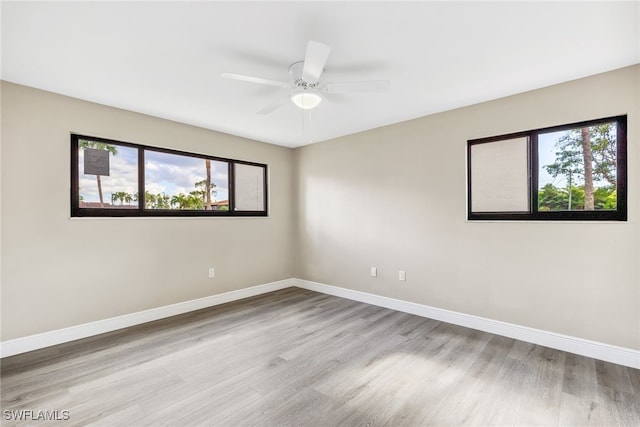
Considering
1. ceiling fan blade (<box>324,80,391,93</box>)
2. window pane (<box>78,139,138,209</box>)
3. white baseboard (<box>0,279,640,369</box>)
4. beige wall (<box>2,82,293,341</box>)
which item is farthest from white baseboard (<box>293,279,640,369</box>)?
window pane (<box>78,139,138,209</box>)

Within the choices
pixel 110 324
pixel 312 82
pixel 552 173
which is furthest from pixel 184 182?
pixel 552 173

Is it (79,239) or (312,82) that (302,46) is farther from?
(79,239)

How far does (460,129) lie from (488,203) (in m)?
0.89

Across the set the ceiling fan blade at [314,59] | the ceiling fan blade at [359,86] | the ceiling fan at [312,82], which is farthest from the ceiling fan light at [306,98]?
the ceiling fan blade at [314,59]

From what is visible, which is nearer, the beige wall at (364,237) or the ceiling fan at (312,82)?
the ceiling fan at (312,82)

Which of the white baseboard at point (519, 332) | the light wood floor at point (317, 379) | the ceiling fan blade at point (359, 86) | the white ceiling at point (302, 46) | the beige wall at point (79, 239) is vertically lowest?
the light wood floor at point (317, 379)

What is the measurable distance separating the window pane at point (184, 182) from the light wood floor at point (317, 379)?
1.55 m

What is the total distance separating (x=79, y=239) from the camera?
2926mm

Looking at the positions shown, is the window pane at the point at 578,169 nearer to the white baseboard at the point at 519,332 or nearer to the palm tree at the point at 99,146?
the white baseboard at the point at 519,332

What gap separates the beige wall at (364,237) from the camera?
2510 mm

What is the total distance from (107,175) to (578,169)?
15.6 ft

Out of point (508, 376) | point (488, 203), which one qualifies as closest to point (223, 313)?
point (508, 376)

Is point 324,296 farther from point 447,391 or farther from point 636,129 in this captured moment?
point 636,129

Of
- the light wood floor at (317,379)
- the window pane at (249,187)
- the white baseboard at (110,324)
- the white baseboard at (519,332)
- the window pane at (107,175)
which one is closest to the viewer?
the light wood floor at (317,379)
